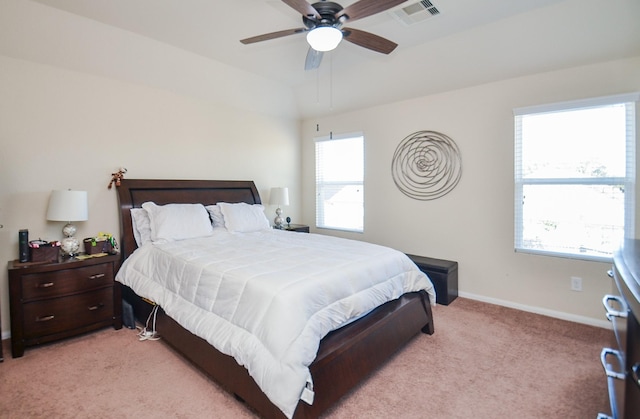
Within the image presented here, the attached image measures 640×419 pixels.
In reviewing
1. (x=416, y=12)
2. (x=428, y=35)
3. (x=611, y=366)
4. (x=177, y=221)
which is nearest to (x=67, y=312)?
(x=177, y=221)

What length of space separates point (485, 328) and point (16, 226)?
165 inches

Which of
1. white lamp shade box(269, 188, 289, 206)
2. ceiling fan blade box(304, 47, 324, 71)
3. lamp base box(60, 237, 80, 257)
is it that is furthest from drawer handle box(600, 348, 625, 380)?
white lamp shade box(269, 188, 289, 206)

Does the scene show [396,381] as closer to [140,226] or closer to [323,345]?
[323,345]

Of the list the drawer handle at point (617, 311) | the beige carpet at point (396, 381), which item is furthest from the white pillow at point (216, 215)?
the drawer handle at point (617, 311)

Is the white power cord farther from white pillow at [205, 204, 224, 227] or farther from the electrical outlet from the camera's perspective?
the electrical outlet

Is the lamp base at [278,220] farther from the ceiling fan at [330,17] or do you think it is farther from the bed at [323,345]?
the ceiling fan at [330,17]

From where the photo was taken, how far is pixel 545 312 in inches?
125

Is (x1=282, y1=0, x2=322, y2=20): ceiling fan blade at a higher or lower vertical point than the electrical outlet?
higher

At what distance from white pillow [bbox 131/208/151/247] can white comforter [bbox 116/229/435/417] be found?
0.20 m

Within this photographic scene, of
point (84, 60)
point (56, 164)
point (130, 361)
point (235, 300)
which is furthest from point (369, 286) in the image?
point (84, 60)

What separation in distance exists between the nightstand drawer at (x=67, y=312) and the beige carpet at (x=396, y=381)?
0.16m

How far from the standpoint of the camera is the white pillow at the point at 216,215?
377cm

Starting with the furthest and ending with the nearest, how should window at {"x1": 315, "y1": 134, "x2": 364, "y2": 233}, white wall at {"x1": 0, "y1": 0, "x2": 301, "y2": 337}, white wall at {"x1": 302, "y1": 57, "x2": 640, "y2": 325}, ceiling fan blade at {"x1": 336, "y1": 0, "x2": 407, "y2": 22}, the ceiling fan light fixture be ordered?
1. window at {"x1": 315, "y1": 134, "x2": 364, "y2": 233}
2. white wall at {"x1": 302, "y1": 57, "x2": 640, "y2": 325}
3. white wall at {"x1": 0, "y1": 0, "x2": 301, "y2": 337}
4. the ceiling fan light fixture
5. ceiling fan blade at {"x1": 336, "y1": 0, "x2": 407, "y2": 22}

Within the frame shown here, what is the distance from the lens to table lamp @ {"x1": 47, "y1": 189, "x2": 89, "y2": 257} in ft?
8.84
